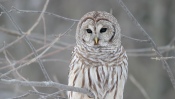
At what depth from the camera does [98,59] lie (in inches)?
254

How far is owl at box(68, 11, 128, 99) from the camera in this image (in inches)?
250

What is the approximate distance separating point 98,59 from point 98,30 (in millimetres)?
316

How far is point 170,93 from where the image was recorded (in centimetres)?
1468

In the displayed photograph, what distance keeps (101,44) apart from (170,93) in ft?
27.6

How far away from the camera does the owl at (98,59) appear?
6.36m

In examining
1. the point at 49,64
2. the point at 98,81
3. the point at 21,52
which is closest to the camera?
the point at 98,81

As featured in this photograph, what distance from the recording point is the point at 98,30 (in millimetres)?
6406

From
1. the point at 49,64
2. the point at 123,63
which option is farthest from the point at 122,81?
the point at 49,64

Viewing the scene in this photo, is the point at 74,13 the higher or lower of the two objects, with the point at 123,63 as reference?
higher

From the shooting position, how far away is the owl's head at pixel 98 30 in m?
6.42

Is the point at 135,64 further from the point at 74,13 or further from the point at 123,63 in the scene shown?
the point at 123,63

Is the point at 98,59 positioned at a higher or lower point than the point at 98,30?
lower

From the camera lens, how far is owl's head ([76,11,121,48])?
6.42 meters

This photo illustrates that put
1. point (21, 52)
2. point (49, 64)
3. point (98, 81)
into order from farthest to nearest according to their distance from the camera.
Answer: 1. point (49, 64)
2. point (21, 52)
3. point (98, 81)
